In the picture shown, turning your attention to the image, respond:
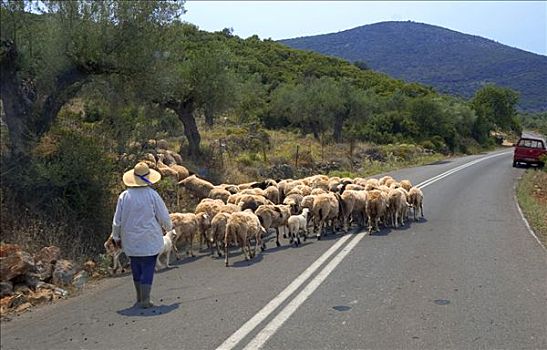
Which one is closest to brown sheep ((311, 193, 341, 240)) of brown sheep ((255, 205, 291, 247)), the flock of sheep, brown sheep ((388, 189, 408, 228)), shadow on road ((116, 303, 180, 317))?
the flock of sheep

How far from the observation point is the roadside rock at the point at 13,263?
8766 millimetres

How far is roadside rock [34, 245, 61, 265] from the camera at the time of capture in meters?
9.68

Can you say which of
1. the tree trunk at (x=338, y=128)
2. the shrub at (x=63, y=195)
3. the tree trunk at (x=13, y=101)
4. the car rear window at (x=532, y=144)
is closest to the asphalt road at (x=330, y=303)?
the shrub at (x=63, y=195)

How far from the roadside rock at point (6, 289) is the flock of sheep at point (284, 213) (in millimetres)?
1986

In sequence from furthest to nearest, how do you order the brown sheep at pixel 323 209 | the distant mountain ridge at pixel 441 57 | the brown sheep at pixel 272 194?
1. the distant mountain ridge at pixel 441 57
2. the brown sheep at pixel 272 194
3. the brown sheep at pixel 323 209

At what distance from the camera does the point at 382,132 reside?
194 ft

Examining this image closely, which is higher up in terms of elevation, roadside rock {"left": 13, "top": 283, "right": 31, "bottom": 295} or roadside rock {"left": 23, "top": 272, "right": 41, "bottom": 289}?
roadside rock {"left": 23, "top": 272, "right": 41, "bottom": 289}

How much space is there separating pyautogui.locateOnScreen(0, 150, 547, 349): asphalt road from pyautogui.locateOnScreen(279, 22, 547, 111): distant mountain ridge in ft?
68.4

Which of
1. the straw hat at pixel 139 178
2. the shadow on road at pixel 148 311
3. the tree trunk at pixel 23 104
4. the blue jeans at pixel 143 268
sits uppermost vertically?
the tree trunk at pixel 23 104

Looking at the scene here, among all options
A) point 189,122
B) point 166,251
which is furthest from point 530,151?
point 166,251

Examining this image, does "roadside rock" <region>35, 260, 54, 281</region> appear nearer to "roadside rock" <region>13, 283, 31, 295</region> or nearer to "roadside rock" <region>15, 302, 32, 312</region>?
"roadside rock" <region>13, 283, 31, 295</region>

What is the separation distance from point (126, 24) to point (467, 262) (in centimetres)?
958

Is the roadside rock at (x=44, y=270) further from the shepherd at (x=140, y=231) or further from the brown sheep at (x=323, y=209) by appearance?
the brown sheep at (x=323, y=209)

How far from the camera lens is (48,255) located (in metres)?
9.83
